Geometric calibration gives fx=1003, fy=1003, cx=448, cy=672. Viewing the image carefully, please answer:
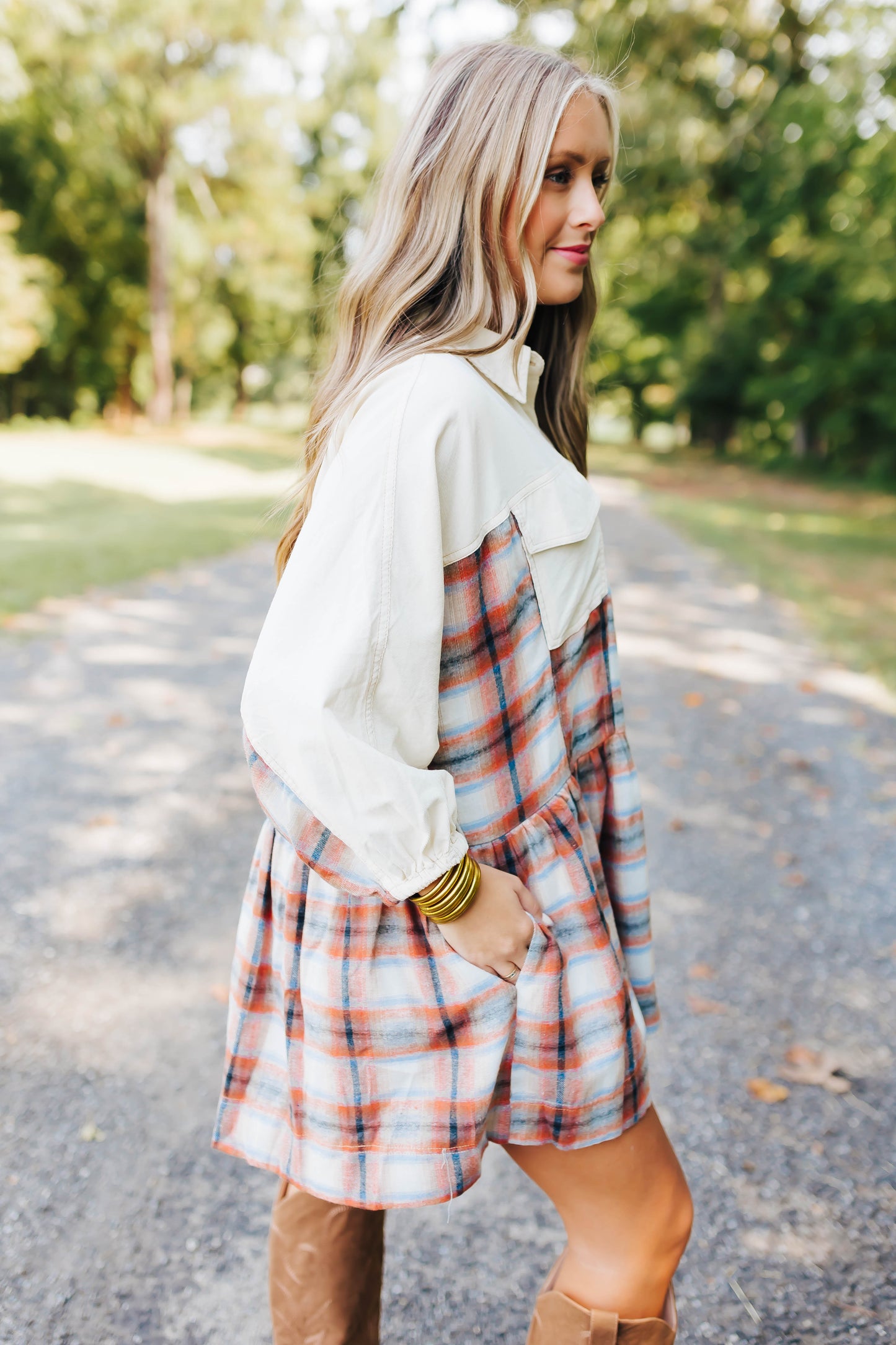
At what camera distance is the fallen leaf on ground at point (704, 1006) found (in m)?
3.00

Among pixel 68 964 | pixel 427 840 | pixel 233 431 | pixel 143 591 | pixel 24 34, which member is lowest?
pixel 233 431

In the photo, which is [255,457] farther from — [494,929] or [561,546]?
[494,929]

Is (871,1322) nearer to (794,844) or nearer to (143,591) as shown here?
(794,844)

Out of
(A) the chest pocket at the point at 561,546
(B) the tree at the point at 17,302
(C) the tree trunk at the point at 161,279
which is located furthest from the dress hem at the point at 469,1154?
(C) the tree trunk at the point at 161,279

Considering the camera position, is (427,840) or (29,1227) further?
(29,1227)

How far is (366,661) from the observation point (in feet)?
3.59

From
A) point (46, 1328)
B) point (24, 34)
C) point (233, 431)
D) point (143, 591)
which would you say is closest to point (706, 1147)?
point (46, 1328)

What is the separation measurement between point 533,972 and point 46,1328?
1.36 meters

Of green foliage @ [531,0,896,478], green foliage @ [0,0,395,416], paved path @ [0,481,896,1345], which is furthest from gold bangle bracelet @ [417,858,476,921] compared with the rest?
green foliage @ [0,0,395,416]

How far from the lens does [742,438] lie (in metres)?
30.0

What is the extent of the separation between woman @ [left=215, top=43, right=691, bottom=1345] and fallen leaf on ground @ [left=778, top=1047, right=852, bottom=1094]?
152cm

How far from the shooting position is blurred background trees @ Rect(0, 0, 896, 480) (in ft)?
50.5

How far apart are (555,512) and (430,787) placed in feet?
1.31

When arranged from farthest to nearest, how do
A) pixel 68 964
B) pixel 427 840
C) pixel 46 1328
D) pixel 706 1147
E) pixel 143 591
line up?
pixel 143 591
pixel 68 964
pixel 706 1147
pixel 46 1328
pixel 427 840
